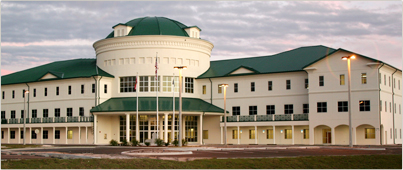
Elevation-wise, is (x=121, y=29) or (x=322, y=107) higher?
(x=121, y=29)

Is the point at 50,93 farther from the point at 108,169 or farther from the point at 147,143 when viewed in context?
the point at 108,169

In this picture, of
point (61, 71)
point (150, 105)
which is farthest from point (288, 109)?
point (61, 71)

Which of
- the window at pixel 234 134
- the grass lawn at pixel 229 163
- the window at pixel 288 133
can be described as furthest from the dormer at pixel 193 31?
the grass lawn at pixel 229 163

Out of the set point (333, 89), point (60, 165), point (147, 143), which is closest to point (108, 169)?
point (60, 165)

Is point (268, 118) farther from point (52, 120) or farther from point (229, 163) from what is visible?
point (229, 163)

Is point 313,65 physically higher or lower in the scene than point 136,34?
lower

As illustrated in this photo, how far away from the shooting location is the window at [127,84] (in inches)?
2502

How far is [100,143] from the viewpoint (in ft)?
201

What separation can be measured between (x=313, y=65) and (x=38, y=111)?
3705cm

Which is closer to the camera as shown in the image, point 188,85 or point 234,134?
point 234,134

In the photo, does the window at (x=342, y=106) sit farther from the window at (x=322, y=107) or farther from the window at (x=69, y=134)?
the window at (x=69, y=134)

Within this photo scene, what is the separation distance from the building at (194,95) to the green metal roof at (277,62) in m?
0.14

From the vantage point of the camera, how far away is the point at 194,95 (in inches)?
2562

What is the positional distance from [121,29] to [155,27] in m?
4.29
